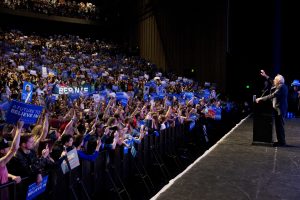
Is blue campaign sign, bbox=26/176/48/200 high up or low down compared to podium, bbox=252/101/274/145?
down

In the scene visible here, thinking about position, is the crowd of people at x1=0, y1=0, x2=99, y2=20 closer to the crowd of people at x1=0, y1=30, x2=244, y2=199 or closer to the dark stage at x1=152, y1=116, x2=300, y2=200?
the crowd of people at x1=0, y1=30, x2=244, y2=199

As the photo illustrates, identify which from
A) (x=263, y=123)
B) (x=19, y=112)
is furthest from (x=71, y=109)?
(x=263, y=123)

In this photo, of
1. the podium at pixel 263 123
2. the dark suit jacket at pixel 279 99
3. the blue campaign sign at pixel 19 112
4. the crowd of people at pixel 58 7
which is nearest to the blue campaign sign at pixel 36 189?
the blue campaign sign at pixel 19 112

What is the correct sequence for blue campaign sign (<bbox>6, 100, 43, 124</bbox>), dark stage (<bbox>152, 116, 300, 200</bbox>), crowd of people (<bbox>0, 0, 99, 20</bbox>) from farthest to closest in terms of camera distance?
crowd of people (<bbox>0, 0, 99, 20</bbox>) → blue campaign sign (<bbox>6, 100, 43, 124</bbox>) → dark stage (<bbox>152, 116, 300, 200</bbox>)

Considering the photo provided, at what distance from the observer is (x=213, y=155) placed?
6941mm

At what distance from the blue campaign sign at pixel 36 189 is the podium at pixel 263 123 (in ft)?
16.9

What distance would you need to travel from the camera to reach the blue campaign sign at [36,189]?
383 centimetres

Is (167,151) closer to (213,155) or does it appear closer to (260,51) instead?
(213,155)

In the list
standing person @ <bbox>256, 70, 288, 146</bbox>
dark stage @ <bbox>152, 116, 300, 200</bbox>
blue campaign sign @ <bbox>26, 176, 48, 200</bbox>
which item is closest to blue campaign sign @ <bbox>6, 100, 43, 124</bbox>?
blue campaign sign @ <bbox>26, 176, 48, 200</bbox>

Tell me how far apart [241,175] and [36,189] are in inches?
116

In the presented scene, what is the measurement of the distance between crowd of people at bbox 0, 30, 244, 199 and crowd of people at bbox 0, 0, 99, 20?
4485mm

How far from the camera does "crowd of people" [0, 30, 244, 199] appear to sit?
4395 millimetres

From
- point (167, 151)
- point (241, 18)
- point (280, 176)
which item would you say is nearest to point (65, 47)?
point (241, 18)

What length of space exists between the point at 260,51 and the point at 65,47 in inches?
406
